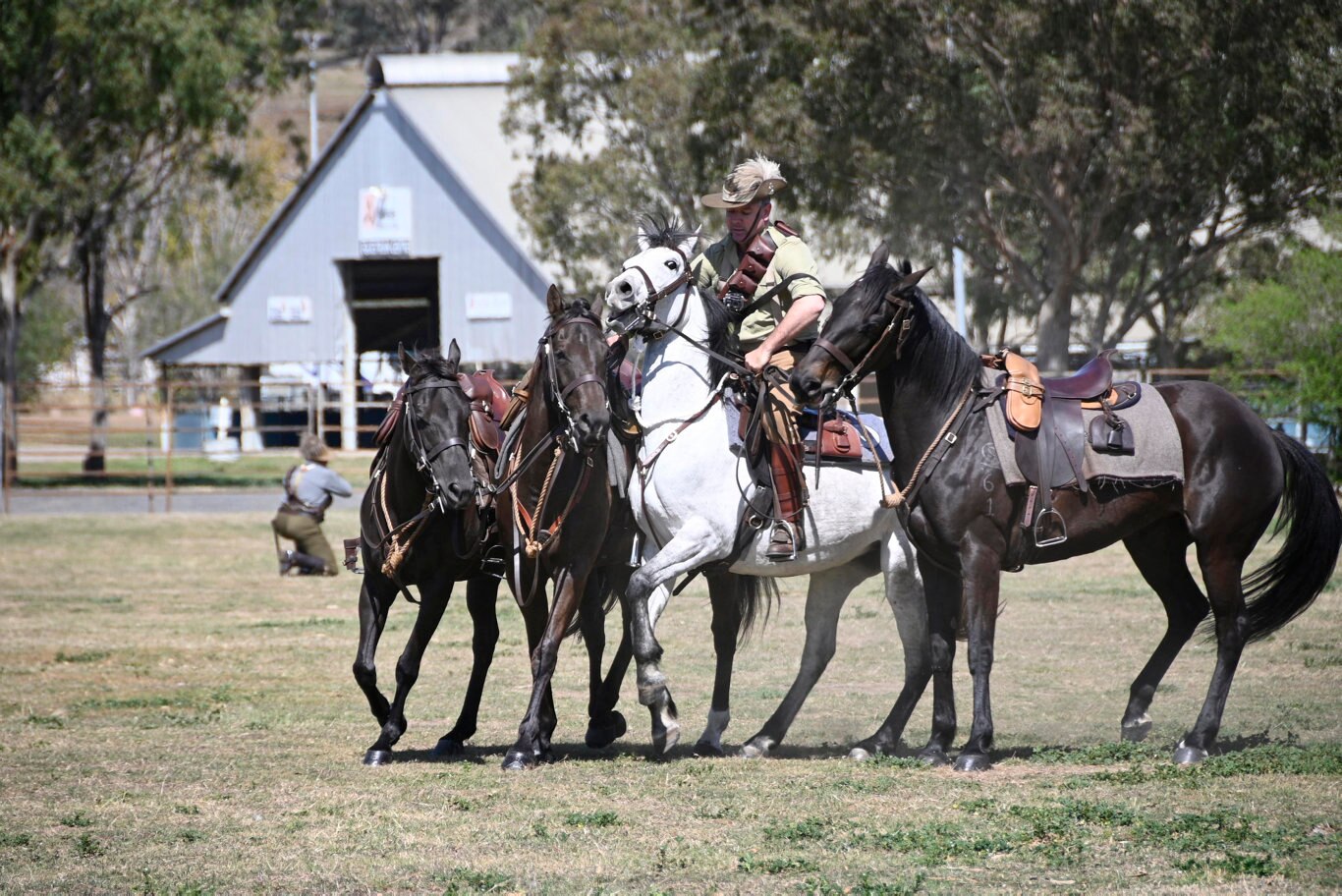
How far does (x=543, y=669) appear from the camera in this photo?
26.7ft

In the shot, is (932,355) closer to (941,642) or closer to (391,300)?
(941,642)

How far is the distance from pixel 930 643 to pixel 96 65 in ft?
105

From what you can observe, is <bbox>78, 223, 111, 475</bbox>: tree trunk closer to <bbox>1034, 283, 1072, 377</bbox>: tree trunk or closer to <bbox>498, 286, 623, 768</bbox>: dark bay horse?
<bbox>1034, 283, 1072, 377</bbox>: tree trunk

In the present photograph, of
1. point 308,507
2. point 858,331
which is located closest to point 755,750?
point 858,331

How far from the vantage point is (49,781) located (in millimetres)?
8047

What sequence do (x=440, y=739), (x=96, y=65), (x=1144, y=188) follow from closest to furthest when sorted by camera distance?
(x=440, y=739) < (x=1144, y=188) < (x=96, y=65)

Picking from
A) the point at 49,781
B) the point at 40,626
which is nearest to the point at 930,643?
the point at 49,781

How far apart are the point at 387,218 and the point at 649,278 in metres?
36.6

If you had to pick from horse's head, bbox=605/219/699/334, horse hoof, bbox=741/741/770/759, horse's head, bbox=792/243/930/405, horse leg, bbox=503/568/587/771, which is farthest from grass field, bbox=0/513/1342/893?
horse's head, bbox=605/219/699/334

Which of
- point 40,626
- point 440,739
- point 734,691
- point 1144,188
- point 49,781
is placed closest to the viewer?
point 49,781

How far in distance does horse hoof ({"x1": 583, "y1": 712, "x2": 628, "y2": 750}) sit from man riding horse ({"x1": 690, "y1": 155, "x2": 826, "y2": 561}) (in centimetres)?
140

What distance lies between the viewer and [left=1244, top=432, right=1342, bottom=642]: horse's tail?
340 inches

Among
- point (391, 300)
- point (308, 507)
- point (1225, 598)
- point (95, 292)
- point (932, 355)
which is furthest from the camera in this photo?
point (391, 300)

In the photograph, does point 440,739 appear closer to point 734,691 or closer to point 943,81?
point 734,691
